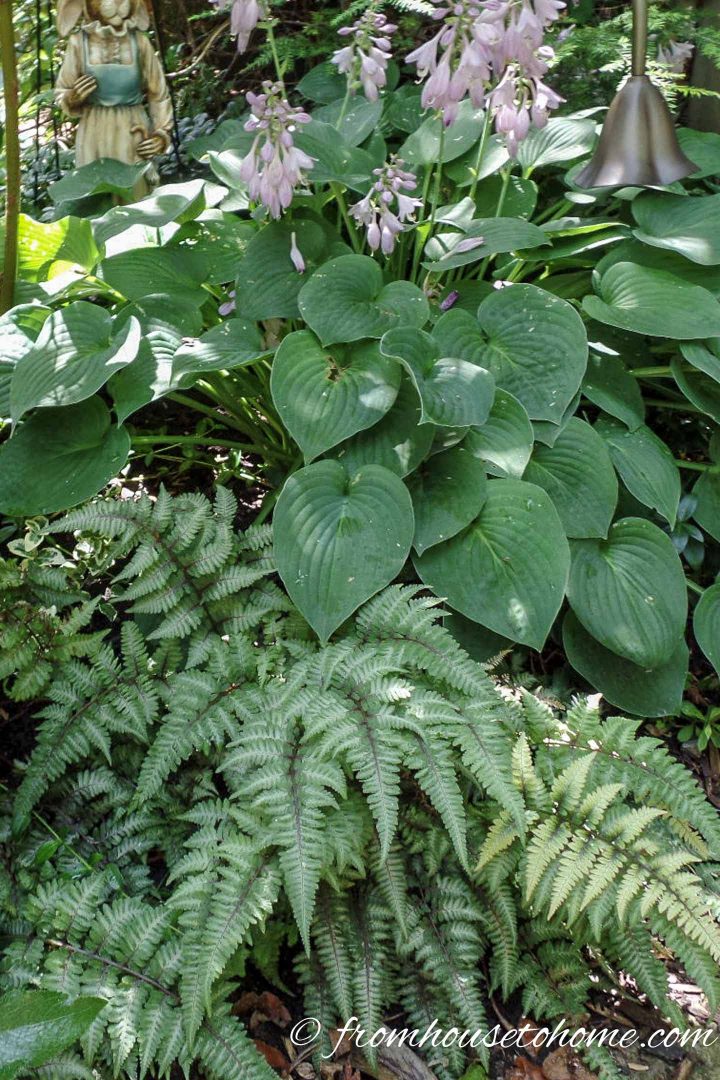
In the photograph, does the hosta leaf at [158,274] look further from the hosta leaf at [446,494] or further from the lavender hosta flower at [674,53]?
the lavender hosta flower at [674,53]

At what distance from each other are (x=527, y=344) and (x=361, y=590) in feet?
3.32

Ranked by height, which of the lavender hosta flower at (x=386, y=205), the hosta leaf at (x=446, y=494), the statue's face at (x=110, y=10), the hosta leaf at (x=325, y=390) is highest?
the statue's face at (x=110, y=10)

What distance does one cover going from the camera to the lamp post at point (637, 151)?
279cm

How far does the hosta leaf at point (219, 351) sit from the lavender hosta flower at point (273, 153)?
37 cm

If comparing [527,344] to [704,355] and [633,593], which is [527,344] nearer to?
[704,355]

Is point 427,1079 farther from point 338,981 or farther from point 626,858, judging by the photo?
point 626,858

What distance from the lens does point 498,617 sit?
235 centimetres

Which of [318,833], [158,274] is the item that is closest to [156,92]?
[158,274]

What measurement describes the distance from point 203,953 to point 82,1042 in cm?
26

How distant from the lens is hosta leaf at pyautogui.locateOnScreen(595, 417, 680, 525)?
8.83 ft

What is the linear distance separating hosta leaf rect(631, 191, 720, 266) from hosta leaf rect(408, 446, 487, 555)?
1.06 metres

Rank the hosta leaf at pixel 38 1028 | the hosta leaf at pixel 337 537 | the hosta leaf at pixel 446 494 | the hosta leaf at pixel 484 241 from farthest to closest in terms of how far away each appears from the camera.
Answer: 1. the hosta leaf at pixel 484 241
2. the hosta leaf at pixel 446 494
3. the hosta leaf at pixel 337 537
4. the hosta leaf at pixel 38 1028

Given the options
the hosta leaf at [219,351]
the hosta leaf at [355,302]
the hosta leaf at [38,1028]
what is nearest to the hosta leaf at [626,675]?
the hosta leaf at [355,302]

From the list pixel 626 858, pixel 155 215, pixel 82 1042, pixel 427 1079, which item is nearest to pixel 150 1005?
pixel 82 1042
